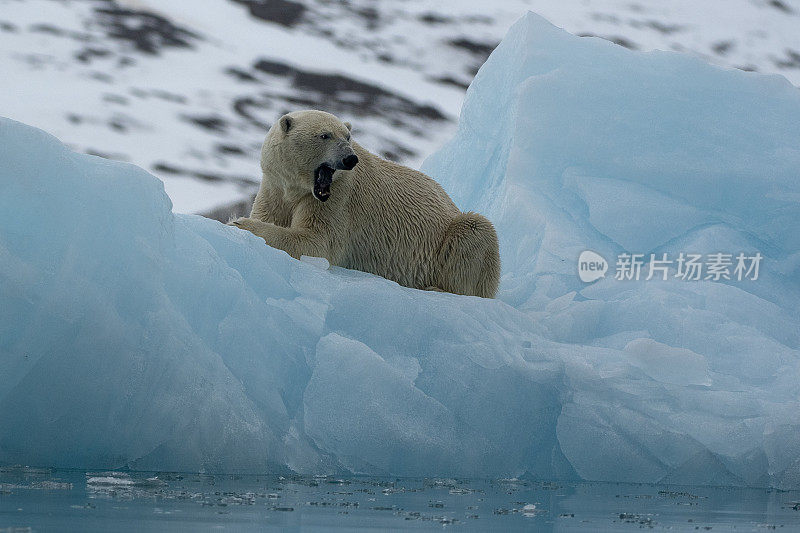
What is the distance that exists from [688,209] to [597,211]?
2.12 ft

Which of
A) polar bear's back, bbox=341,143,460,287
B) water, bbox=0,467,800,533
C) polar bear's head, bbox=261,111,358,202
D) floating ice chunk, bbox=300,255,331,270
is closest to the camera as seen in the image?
water, bbox=0,467,800,533

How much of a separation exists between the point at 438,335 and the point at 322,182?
3.64ft

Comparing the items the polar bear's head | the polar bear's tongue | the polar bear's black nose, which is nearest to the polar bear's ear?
the polar bear's head

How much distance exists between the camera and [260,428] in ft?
14.9

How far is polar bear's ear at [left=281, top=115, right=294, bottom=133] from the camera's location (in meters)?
5.64

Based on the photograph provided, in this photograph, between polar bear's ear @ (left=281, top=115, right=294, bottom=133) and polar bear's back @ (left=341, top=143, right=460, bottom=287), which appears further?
polar bear's back @ (left=341, top=143, right=460, bottom=287)

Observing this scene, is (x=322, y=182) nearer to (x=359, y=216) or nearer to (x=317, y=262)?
(x=359, y=216)

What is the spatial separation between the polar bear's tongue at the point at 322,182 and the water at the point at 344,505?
1.67m

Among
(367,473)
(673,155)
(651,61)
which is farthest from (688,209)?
(367,473)

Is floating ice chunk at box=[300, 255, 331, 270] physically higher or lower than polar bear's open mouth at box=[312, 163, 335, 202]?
lower

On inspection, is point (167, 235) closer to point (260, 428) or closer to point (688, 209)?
point (260, 428)

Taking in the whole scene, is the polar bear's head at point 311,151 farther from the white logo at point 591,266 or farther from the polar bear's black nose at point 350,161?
the white logo at point 591,266

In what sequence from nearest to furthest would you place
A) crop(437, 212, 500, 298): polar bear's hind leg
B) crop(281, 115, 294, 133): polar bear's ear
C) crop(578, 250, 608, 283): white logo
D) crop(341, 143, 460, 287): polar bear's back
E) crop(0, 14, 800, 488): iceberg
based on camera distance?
crop(0, 14, 800, 488): iceberg
crop(281, 115, 294, 133): polar bear's ear
crop(341, 143, 460, 287): polar bear's back
crop(437, 212, 500, 298): polar bear's hind leg
crop(578, 250, 608, 283): white logo

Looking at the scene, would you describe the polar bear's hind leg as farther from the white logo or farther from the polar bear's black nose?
the white logo
